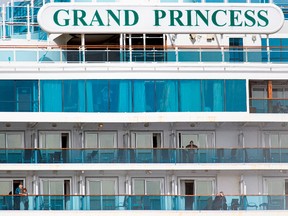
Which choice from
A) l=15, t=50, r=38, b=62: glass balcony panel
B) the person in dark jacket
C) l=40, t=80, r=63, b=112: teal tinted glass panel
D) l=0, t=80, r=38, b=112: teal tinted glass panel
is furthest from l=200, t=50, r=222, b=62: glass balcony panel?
l=0, t=80, r=38, b=112: teal tinted glass panel

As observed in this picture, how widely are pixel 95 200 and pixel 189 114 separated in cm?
462

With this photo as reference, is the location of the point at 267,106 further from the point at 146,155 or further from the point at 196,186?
the point at 146,155

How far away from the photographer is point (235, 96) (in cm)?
5306

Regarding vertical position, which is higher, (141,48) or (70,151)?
(141,48)

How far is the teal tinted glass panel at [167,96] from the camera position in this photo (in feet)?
173

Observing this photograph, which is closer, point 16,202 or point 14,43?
point 16,202

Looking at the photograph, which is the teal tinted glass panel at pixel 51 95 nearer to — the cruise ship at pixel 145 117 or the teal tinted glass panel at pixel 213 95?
the cruise ship at pixel 145 117

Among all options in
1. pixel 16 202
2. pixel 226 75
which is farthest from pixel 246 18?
pixel 16 202

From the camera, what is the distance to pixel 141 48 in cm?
5419

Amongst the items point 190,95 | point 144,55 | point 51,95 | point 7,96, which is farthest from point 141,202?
point 7,96

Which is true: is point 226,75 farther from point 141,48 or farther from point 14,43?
point 14,43

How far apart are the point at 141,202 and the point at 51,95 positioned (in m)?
5.05

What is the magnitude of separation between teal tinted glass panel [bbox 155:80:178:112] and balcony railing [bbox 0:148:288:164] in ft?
5.13

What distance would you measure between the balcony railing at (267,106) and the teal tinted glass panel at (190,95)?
2119 mm
